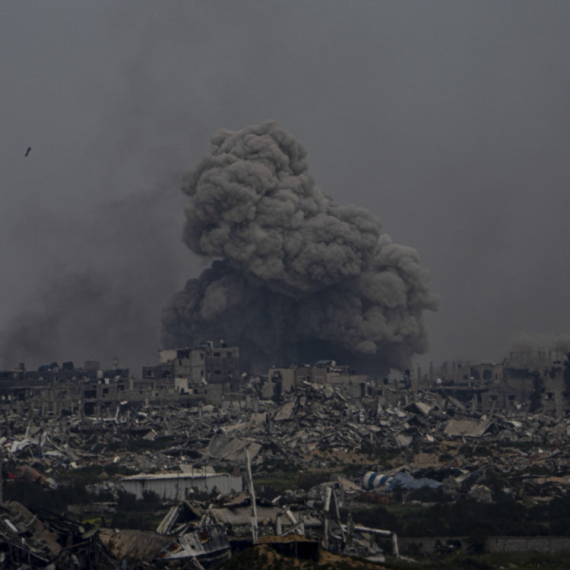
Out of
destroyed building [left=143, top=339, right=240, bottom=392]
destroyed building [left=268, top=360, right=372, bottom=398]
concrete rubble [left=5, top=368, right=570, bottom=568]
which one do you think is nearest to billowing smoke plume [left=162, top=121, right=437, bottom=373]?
destroyed building [left=143, top=339, right=240, bottom=392]

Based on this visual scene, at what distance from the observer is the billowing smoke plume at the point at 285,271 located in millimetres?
109625

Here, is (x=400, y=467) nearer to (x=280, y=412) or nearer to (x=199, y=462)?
(x=199, y=462)

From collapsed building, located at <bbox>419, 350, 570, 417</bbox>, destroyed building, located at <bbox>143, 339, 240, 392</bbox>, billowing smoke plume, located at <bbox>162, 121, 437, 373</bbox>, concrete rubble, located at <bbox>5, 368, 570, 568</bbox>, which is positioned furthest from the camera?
billowing smoke plume, located at <bbox>162, 121, 437, 373</bbox>

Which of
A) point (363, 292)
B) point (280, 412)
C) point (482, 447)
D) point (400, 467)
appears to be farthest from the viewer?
point (363, 292)

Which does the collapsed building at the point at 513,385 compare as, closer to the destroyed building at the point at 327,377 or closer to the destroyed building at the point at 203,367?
the destroyed building at the point at 327,377

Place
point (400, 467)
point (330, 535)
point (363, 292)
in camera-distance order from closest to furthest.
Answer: point (330, 535) → point (400, 467) → point (363, 292)

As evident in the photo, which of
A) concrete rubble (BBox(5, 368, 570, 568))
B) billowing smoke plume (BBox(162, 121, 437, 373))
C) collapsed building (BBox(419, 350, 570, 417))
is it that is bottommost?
concrete rubble (BBox(5, 368, 570, 568))

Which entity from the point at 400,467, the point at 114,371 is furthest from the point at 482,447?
the point at 114,371

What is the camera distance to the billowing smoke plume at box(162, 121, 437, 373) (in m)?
110

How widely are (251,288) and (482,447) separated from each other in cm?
5712

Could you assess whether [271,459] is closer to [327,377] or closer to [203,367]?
[327,377]

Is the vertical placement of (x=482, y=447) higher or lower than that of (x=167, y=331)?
lower

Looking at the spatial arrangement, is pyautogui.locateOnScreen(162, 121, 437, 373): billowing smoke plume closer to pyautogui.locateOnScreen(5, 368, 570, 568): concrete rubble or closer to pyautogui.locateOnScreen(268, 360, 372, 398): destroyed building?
pyautogui.locateOnScreen(268, 360, 372, 398): destroyed building

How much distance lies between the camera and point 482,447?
58.1m
